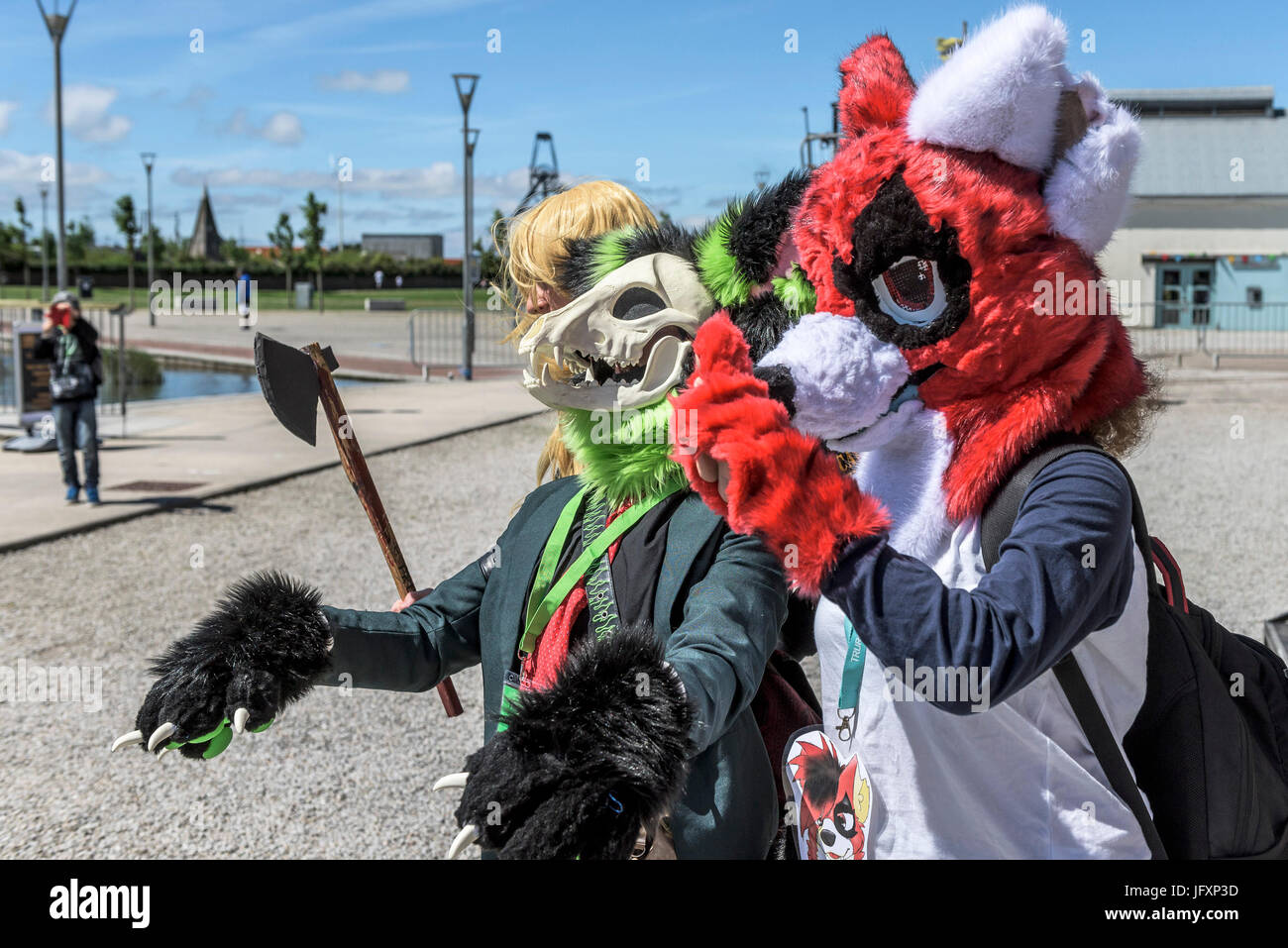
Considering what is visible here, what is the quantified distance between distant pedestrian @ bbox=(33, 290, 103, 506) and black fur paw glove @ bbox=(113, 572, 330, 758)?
7.59 m

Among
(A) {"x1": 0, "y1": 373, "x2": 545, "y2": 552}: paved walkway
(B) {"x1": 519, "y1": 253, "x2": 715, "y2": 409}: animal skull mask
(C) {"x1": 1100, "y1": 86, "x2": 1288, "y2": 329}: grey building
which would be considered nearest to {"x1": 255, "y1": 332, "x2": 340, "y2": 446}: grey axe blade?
(B) {"x1": 519, "y1": 253, "x2": 715, "y2": 409}: animal skull mask

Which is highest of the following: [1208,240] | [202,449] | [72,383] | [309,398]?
[1208,240]

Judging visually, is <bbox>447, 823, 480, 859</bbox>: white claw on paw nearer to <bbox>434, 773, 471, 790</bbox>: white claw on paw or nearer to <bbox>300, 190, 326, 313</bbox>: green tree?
<bbox>434, 773, 471, 790</bbox>: white claw on paw

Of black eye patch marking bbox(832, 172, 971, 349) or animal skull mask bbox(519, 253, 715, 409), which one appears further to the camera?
animal skull mask bbox(519, 253, 715, 409)

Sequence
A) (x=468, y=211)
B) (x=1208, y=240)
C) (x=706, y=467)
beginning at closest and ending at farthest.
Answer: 1. (x=706, y=467)
2. (x=468, y=211)
3. (x=1208, y=240)

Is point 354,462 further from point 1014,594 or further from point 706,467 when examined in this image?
point 1014,594

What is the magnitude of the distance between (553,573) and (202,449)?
1049 centimetres

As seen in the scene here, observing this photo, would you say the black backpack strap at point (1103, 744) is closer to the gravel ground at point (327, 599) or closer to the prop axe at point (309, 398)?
the prop axe at point (309, 398)

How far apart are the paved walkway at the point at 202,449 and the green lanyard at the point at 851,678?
4313mm

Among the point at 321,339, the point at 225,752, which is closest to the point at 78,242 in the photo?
the point at 321,339

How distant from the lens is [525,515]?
74.9 inches

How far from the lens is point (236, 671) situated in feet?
5.32

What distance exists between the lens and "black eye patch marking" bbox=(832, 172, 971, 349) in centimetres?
139
